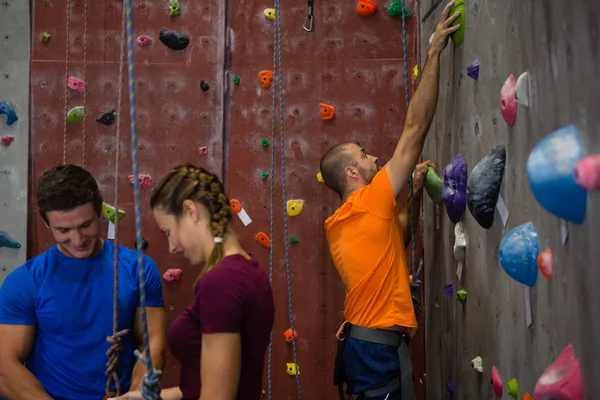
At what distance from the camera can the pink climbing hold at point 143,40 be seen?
10.4 feet

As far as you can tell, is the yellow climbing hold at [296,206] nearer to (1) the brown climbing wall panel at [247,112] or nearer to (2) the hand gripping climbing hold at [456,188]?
(1) the brown climbing wall panel at [247,112]

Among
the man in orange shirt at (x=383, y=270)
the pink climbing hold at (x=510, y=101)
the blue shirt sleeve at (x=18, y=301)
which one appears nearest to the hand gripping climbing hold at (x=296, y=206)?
the man in orange shirt at (x=383, y=270)

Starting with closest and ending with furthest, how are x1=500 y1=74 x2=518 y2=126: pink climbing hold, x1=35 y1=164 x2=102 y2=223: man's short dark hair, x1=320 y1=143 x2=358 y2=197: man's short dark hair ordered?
1. x1=500 y1=74 x2=518 y2=126: pink climbing hold
2. x1=35 y1=164 x2=102 y2=223: man's short dark hair
3. x1=320 y1=143 x2=358 y2=197: man's short dark hair

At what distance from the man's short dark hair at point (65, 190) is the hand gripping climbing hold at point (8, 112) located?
4.41 ft

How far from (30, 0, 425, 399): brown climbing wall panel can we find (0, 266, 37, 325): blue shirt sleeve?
1.14 metres

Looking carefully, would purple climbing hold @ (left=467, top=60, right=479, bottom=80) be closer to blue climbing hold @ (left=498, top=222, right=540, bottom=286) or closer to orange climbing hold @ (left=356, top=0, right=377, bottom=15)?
blue climbing hold @ (left=498, top=222, right=540, bottom=286)

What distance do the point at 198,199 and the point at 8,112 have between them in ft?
6.85

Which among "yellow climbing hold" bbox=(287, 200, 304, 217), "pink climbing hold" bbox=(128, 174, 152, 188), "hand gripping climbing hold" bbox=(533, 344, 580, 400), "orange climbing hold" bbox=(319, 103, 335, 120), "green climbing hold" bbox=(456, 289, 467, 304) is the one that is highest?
"orange climbing hold" bbox=(319, 103, 335, 120)

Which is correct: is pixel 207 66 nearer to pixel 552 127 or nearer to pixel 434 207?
pixel 434 207

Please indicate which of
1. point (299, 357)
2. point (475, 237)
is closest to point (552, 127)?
point (475, 237)

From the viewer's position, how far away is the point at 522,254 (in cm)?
157

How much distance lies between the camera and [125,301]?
2.03 m

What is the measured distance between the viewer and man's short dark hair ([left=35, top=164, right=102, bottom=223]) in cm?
194

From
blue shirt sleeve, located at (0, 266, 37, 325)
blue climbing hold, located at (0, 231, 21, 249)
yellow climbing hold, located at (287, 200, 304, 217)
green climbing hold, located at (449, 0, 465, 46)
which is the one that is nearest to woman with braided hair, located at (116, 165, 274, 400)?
blue shirt sleeve, located at (0, 266, 37, 325)
